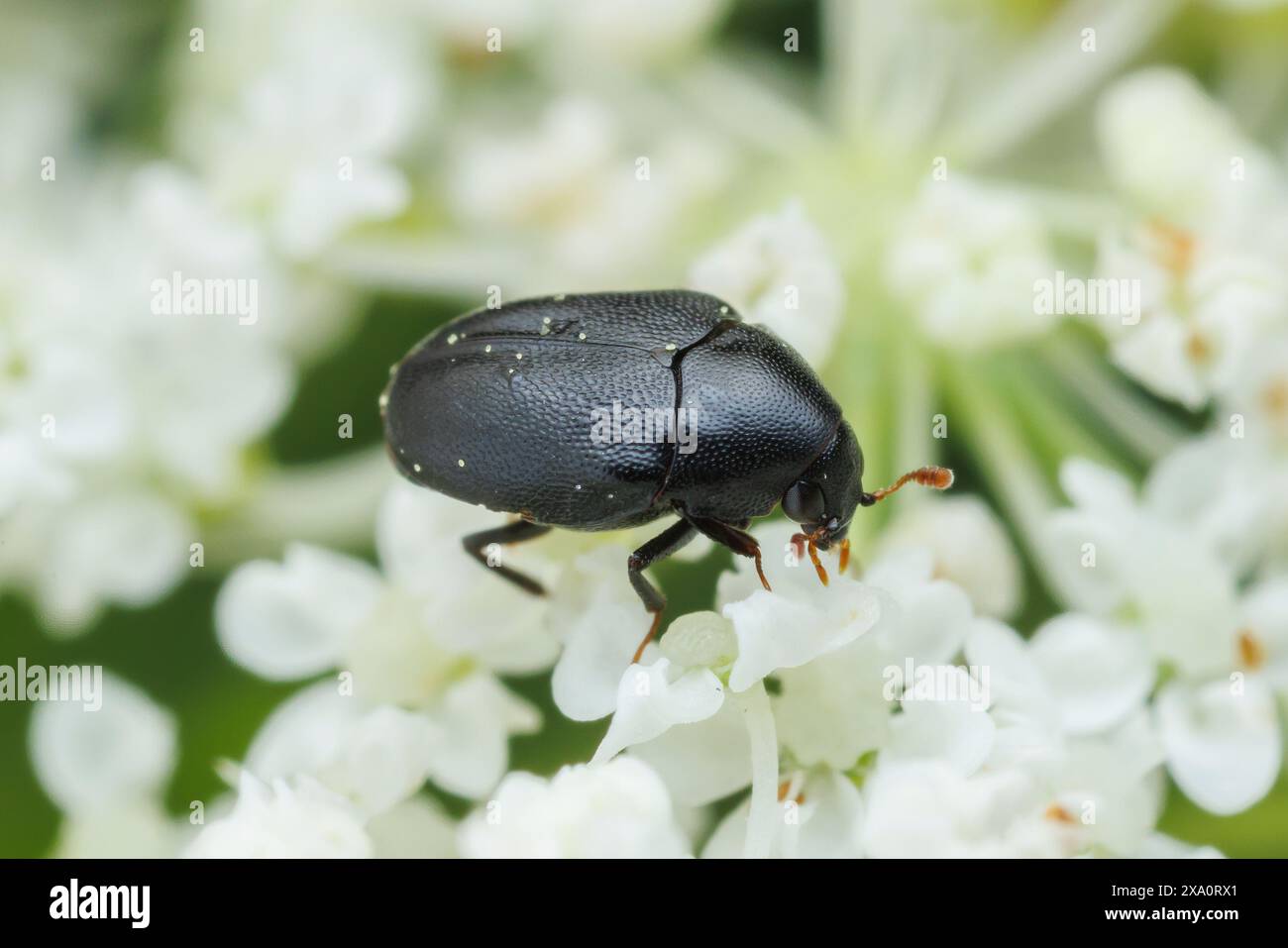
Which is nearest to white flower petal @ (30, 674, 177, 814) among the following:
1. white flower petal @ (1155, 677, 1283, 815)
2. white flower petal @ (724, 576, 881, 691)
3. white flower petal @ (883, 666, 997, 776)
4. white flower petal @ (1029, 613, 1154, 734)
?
white flower petal @ (724, 576, 881, 691)

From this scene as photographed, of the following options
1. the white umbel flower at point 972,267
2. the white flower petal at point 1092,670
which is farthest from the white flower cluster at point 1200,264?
the white flower petal at point 1092,670

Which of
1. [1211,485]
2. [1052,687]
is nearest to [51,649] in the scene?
[1052,687]

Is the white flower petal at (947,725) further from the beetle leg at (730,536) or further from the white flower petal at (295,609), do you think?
the white flower petal at (295,609)

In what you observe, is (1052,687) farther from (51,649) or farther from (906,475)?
(51,649)

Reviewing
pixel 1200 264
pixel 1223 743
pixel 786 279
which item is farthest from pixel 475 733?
pixel 1200 264

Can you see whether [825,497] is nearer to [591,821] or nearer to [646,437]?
[646,437]

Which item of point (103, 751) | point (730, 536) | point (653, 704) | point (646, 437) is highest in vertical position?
point (646, 437)

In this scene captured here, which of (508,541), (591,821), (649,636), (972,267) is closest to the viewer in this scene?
(591,821)

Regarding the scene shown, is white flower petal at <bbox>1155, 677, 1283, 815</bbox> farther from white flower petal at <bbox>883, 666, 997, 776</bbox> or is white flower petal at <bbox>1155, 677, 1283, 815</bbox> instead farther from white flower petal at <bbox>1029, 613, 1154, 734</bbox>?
white flower petal at <bbox>883, 666, 997, 776</bbox>
